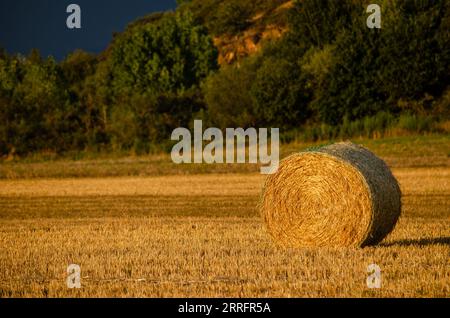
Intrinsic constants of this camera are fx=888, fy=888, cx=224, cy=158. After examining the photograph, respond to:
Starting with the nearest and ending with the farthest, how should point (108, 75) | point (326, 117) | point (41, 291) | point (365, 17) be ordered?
point (41, 291) < point (326, 117) < point (365, 17) < point (108, 75)

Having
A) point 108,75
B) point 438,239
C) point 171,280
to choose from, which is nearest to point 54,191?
point 438,239

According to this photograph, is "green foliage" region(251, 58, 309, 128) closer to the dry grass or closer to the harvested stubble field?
the harvested stubble field

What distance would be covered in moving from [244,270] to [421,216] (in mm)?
9382

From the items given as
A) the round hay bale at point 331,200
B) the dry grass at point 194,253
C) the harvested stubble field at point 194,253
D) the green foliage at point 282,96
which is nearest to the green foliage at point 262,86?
the green foliage at point 282,96

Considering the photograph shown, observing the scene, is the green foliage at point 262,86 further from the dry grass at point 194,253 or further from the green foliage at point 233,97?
the dry grass at point 194,253

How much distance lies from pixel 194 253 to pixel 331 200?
2.46 meters

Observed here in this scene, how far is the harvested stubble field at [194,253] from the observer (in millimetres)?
10695

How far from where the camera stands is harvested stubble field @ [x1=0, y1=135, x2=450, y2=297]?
10695 mm

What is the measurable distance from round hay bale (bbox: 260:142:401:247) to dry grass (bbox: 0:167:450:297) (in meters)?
0.37

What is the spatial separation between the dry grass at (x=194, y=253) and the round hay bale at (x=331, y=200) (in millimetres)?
372

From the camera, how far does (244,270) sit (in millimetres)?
11891

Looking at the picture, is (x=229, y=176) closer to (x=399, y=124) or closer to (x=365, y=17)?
(x=399, y=124)

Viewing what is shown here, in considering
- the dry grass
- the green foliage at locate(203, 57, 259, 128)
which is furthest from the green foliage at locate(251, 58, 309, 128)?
the dry grass

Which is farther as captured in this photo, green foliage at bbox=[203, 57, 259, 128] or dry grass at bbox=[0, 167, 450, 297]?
green foliage at bbox=[203, 57, 259, 128]
